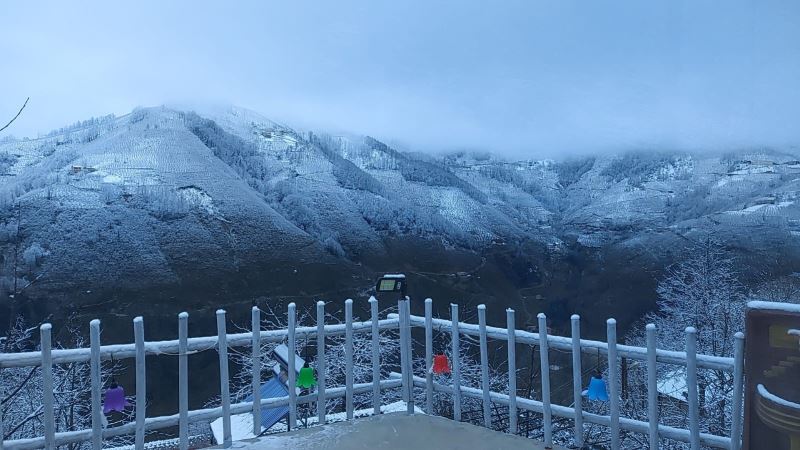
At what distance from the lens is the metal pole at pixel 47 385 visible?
132 inches

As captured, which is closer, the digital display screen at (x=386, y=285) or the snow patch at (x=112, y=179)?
the digital display screen at (x=386, y=285)

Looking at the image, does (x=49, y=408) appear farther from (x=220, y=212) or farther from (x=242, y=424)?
(x=220, y=212)

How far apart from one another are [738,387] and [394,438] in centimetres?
233

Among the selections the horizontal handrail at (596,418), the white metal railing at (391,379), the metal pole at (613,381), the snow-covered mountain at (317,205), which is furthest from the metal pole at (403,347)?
the snow-covered mountain at (317,205)

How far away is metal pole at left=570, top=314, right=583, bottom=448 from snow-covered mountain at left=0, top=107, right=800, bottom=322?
29182 mm

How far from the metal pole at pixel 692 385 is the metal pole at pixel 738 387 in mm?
209

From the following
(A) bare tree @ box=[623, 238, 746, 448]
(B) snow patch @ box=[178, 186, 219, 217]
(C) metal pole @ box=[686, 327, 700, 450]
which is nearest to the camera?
(C) metal pole @ box=[686, 327, 700, 450]

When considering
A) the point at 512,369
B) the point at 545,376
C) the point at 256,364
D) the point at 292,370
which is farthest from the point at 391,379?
the point at 545,376

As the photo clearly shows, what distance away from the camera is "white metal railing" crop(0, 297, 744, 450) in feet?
11.1

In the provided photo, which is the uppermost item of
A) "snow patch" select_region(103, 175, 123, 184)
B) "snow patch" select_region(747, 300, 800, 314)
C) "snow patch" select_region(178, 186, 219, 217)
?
"snow patch" select_region(103, 175, 123, 184)

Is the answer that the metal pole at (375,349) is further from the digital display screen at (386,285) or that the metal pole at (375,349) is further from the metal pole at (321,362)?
the metal pole at (321,362)

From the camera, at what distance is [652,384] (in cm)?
345

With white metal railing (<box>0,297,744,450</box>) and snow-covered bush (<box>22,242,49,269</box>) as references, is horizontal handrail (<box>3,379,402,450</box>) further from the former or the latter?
snow-covered bush (<box>22,242,49,269</box>)

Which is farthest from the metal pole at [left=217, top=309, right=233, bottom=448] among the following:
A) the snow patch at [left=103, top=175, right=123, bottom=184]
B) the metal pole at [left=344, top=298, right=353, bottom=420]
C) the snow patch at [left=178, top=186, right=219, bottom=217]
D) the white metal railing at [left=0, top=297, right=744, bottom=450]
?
the snow patch at [left=103, top=175, right=123, bottom=184]
